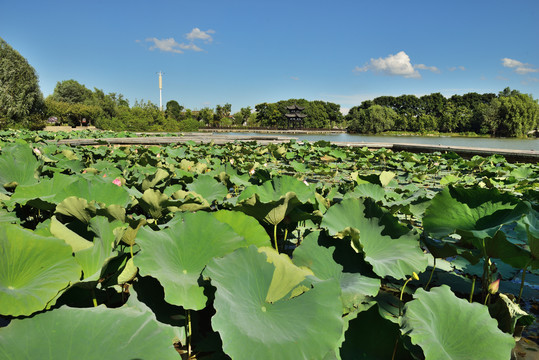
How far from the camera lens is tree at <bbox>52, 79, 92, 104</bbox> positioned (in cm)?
4578

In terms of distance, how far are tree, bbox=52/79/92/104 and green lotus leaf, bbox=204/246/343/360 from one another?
53.8 m

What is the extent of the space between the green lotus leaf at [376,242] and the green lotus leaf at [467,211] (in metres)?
0.15

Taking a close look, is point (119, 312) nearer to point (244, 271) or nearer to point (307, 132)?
point (244, 271)

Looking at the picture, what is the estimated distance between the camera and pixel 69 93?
152ft

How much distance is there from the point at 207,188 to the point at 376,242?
116 cm

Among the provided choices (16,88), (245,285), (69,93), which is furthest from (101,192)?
(69,93)

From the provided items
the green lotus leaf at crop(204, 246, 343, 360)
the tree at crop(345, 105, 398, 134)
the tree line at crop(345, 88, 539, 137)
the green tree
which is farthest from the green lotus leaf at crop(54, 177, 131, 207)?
the green tree

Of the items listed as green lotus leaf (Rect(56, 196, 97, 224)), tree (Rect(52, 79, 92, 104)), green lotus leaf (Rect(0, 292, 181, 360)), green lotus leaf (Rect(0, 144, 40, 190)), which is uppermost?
tree (Rect(52, 79, 92, 104))

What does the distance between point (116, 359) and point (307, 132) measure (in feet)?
145

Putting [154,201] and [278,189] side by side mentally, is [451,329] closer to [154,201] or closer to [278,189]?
[278,189]

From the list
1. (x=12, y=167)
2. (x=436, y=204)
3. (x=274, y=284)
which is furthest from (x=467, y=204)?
(x=12, y=167)

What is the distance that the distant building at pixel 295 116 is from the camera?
5073 centimetres

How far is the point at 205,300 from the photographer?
0.80 meters

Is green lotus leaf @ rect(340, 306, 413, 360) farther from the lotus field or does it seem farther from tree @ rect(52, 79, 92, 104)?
tree @ rect(52, 79, 92, 104)
